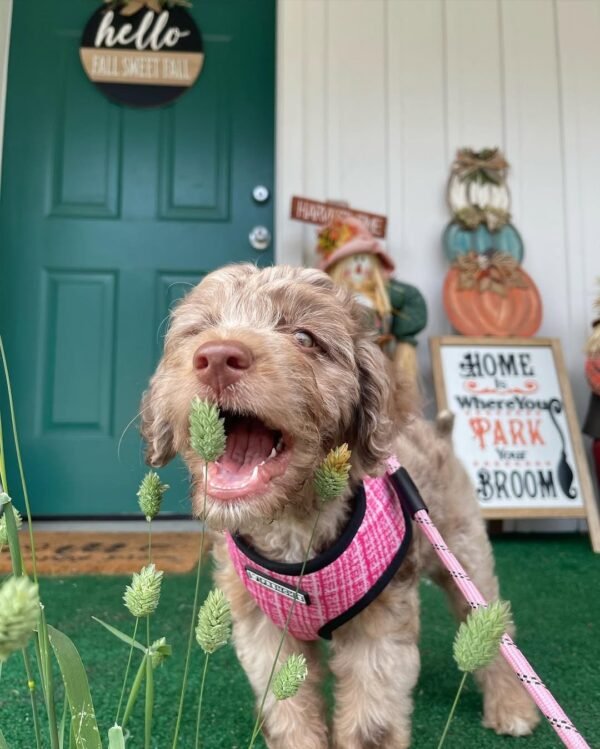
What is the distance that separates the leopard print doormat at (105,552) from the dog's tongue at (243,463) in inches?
61.7

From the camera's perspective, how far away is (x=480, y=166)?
13.1 feet

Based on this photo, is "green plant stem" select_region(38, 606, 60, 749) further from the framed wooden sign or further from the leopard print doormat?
the framed wooden sign

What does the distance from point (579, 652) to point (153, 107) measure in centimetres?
383

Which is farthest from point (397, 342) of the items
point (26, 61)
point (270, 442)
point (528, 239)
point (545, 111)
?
point (26, 61)

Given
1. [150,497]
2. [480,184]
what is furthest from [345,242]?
[150,497]

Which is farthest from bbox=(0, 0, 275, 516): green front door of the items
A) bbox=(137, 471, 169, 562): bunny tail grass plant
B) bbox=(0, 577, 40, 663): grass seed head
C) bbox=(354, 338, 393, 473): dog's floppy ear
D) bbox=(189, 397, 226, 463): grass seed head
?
bbox=(0, 577, 40, 663): grass seed head

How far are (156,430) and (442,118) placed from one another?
3.63m

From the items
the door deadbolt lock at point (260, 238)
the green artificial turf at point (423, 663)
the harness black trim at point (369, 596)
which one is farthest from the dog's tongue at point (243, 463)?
the door deadbolt lock at point (260, 238)

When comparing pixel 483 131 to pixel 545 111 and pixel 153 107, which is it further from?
pixel 153 107

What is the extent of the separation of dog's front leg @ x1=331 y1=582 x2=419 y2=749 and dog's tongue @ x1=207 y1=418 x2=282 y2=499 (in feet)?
1.62

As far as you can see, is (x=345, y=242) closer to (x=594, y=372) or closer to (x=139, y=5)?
(x=594, y=372)

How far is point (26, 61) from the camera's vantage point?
158 inches

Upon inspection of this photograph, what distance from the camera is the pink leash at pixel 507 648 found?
707mm

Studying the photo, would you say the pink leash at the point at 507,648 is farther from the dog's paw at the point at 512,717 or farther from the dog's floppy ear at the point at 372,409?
the dog's paw at the point at 512,717
